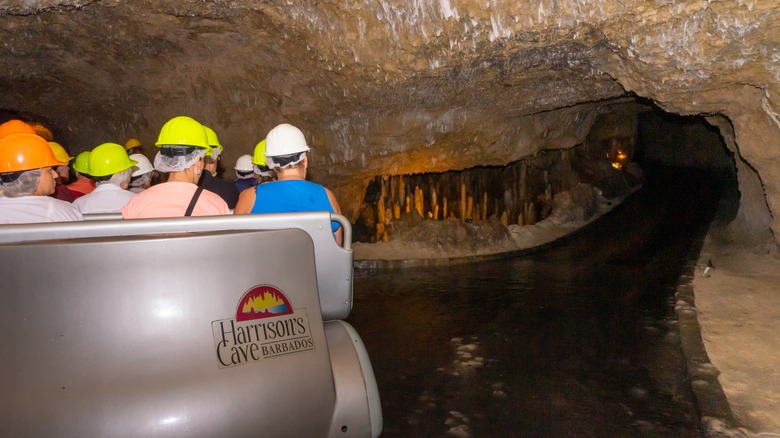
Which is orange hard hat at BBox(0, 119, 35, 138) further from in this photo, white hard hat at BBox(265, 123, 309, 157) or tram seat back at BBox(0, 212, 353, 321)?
tram seat back at BBox(0, 212, 353, 321)

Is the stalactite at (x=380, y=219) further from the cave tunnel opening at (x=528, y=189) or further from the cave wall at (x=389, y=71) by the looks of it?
the cave wall at (x=389, y=71)

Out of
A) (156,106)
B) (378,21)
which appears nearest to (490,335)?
(378,21)

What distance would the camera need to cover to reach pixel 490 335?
6074 millimetres

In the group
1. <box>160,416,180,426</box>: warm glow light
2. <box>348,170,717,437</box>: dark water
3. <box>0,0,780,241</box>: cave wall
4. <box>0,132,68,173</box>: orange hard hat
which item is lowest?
<box>348,170,717,437</box>: dark water

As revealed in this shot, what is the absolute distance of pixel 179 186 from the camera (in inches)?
117

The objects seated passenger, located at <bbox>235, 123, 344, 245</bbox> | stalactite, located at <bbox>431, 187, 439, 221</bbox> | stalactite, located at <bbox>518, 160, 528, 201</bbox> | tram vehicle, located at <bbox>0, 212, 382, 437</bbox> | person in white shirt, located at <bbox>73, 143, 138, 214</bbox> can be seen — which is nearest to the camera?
tram vehicle, located at <bbox>0, 212, 382, 437</bbox>

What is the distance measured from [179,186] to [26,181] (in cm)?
91

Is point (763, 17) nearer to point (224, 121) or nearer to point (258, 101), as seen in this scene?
point (258, 101)

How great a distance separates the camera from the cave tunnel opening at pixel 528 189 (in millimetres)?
12695

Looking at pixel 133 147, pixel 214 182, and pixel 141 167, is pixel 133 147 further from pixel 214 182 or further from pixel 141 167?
pixel 214 182

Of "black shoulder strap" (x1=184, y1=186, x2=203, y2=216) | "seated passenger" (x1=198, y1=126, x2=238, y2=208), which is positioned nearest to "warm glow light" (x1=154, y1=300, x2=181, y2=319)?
"black shoulder strap" (x1=184, y1=186, x2=203, y2=216)

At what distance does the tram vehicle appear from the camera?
6.29 ft

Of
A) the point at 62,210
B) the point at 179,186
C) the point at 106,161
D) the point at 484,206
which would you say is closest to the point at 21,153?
the point at 62,210

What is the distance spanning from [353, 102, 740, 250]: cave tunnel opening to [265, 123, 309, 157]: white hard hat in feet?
27.5
